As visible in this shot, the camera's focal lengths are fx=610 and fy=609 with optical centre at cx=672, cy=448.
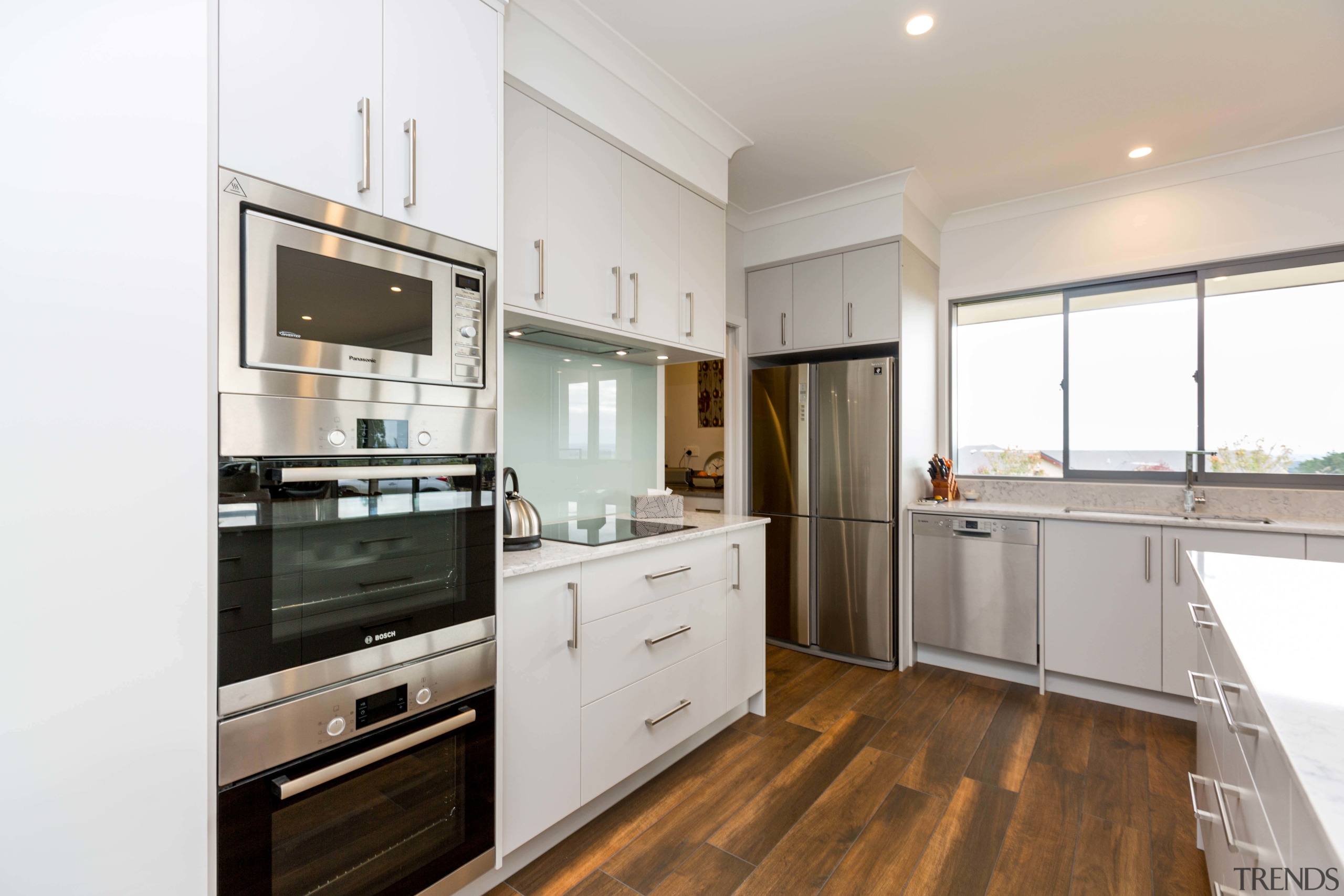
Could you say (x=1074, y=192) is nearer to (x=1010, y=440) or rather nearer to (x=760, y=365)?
(x=1010, y=440)

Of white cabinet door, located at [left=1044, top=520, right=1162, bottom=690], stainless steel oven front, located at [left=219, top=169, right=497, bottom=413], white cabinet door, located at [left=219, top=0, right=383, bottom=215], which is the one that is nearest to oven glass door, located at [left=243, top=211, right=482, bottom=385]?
stainless steel oven front, located at [left=219, top=169, right=497, bottom=413]

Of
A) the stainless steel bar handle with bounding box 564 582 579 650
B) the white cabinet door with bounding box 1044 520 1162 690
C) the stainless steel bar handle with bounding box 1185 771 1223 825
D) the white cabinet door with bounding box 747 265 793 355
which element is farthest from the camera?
the white cabinet door with bounding box 747 265 793 355

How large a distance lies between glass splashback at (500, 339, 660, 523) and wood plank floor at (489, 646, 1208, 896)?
3.77 feet

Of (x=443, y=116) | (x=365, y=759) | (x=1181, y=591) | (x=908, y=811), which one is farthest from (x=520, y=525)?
(x=1181, y=591)

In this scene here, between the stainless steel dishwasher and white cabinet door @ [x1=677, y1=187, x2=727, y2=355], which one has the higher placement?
white cabinet door @ [x1=677, y1=187, x2=727, y2=355]

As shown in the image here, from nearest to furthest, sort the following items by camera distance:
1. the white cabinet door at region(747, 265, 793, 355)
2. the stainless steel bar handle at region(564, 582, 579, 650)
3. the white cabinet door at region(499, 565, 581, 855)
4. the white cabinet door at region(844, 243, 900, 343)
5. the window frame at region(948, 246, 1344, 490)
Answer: the white cabinet door at region(499, 565, 581, 855), the stainless steel bar handle at region(564, 582, 579, 650), the window frame at region(948, 246, 1344, 490), the white cabinet door at region(844, 243, 900, 343), the white cabinet door at region(747, 265, 793, 355)

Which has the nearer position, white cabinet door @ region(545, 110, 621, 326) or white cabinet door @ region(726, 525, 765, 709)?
white cabinet door @ region(545, 110, 621, 326)

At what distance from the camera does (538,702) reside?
5.71 ft

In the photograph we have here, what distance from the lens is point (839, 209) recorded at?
3.53 metres

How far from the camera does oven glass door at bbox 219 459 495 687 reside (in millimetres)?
1140

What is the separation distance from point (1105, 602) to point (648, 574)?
240 centimetres

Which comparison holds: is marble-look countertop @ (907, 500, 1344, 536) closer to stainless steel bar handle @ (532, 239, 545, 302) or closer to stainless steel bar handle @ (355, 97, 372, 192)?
stainless steel bar handle @ (532, 239, 545, 302)

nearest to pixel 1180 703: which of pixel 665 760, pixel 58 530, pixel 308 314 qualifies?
pixel 665 760

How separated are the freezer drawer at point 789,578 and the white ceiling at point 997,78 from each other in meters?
2.02
